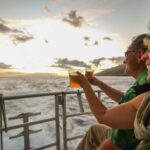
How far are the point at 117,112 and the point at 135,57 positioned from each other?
1.51 ft

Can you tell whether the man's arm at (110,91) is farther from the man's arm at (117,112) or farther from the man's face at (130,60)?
the man's arm at (117,112)

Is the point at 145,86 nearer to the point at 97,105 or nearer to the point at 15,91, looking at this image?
the point at 97,105

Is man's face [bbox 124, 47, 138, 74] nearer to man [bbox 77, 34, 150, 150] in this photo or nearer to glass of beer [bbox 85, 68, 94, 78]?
man [bbox 77, 34, 150, 150]

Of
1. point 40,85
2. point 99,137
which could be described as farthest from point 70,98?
→ point 99,137

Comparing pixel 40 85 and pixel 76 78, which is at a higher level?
pixel 76 78

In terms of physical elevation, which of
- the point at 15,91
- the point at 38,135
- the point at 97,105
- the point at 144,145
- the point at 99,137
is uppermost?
the point at 97,105

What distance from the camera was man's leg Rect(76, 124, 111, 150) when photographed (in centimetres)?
178

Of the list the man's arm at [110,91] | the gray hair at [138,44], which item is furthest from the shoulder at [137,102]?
the man's arm at [110,91]

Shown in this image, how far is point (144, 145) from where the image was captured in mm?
1071

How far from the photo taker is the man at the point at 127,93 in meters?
1.32

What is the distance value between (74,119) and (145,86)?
86.7 feet

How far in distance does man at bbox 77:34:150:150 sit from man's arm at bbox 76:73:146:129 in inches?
1.1

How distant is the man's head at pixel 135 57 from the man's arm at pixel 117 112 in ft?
1.18

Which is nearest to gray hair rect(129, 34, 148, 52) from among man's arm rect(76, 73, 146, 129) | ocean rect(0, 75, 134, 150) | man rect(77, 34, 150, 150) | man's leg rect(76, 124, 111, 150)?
man rect(77, 34, 150, 150)
